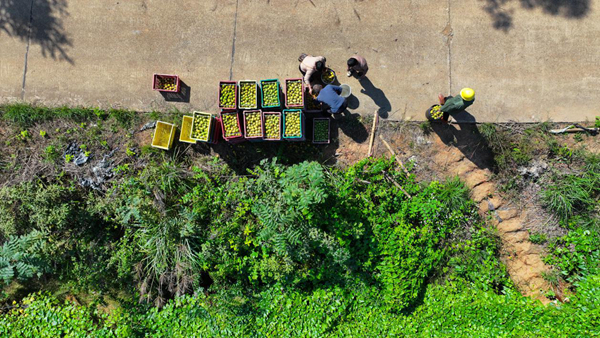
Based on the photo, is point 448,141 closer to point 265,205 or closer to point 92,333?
point 265,205

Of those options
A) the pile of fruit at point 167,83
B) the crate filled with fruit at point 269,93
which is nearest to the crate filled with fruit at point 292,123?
the crate filled with fruit at point 269,93

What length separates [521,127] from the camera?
23.9 ft

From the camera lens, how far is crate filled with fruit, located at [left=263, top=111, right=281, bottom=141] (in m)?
6.93

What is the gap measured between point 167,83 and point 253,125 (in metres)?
2.12

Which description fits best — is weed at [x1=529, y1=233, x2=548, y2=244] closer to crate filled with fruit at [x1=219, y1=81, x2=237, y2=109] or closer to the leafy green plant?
crate filled with fruit at [x1=219, y1=81, x2=237, y2=109]

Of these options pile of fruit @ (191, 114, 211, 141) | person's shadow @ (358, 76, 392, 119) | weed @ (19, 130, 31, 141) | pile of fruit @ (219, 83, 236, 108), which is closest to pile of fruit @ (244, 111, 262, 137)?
pile of fruit @ (219, 83, 236, 108)

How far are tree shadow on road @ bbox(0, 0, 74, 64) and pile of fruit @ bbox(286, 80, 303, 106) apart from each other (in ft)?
15.3

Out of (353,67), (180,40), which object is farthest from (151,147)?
(353,67)

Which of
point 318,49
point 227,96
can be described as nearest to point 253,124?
point 227,96

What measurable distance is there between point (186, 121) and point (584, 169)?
7.89 meters

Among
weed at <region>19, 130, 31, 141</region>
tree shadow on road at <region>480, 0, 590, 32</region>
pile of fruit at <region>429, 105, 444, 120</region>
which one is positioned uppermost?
tree shadow on road at <region>480, 0, 590, 32</region>

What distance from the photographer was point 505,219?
725 centimetres

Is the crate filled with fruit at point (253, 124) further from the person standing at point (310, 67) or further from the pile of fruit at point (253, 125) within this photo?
the person standing at point (310, 67)

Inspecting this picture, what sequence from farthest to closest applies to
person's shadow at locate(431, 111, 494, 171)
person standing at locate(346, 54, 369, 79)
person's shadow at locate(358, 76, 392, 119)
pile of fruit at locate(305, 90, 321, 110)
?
person's shadow at locate(358, 76, 392, 119)
person's shadow at locate(431, 111, 494, 171)
pile of fruit at locate(305, 90, 321, 110)
person standing at locate(346, 54, 369, 79)
